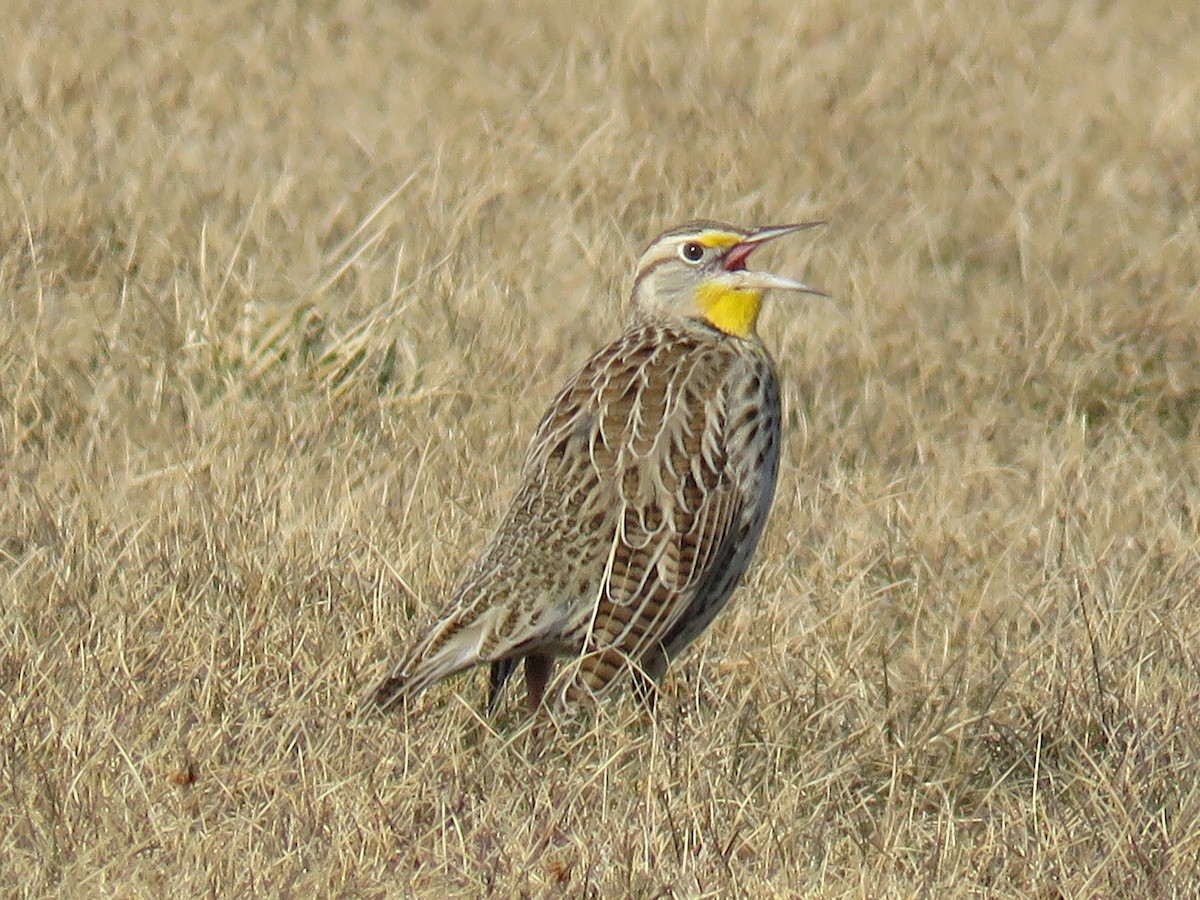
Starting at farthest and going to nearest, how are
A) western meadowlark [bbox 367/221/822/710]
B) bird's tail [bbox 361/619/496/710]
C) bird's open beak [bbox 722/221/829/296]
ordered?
bird's open beak [bbox 722/221/829/296] < western meadowlark [bbox 367/221/822/710] < bird's tail [bbox 361/619/496/710]

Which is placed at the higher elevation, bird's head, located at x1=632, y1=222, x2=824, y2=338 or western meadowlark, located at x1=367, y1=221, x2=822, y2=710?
bird's head, located at x1=632, y1=222, x2=824, y2=338

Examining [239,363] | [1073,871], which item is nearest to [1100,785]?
[1073,871]

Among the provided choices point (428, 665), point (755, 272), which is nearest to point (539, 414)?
point (755, 272)

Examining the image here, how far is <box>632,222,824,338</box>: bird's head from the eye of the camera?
211 inches

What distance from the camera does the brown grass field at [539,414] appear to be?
13.7 feet

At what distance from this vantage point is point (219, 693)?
4.66m

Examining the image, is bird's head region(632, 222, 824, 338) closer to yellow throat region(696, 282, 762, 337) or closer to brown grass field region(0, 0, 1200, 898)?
yellow throat region(696, 282, 762, 337)

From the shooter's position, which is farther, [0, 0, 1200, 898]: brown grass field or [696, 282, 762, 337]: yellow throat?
[696, 282, 762, 337]: yellow throat

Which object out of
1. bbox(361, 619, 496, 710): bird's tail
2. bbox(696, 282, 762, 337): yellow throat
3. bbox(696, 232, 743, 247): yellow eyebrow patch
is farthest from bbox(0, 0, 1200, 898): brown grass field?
bbox(696, 232, 743, 247): yellow eyebrow patch

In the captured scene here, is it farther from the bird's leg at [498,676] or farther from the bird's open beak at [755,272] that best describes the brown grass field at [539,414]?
the bird's open beak at [755,272]

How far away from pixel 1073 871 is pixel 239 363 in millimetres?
3427

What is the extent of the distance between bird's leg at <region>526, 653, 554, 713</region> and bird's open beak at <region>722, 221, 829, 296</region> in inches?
38.1

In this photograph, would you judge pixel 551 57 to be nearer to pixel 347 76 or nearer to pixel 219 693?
pixel 347 76

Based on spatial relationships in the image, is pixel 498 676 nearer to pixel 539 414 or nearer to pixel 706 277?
pixel 706 277
